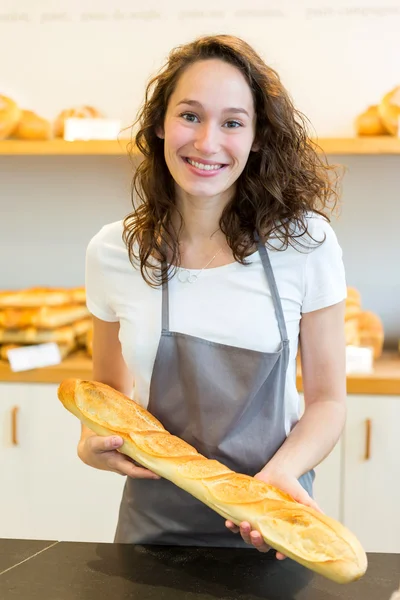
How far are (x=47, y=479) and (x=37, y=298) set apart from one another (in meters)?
0.59

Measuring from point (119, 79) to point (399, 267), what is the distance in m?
1.21

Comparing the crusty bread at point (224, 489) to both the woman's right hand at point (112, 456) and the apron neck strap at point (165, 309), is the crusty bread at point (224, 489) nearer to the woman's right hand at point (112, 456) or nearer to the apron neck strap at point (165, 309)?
the woman's right hand at point (112, 456)

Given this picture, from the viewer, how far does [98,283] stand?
1.47m

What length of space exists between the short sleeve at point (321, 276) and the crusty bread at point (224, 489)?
334mm

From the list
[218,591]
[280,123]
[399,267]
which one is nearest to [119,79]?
[399,267]

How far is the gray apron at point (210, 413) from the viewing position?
4.51ft

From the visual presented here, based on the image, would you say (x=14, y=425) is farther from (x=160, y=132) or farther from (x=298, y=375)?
(x=160, y=132)

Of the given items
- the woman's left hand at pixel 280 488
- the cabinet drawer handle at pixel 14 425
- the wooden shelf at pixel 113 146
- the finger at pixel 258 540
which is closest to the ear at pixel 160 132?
the woman's left hand at pixel 280 488

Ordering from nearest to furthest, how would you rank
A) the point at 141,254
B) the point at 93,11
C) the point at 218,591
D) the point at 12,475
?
the point at 218,591 → the point at 141,254 → the point at 12,475 → the point at 93,11

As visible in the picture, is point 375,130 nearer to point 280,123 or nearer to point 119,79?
point 119,79

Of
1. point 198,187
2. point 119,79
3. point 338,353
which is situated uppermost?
point 119,79

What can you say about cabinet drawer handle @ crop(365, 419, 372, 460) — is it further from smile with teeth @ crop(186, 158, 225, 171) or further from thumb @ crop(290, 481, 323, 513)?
smile with teeth @ crop(186, 158, 225, 171)

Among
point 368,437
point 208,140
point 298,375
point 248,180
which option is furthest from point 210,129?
point 368,437

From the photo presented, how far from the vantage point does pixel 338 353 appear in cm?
140
